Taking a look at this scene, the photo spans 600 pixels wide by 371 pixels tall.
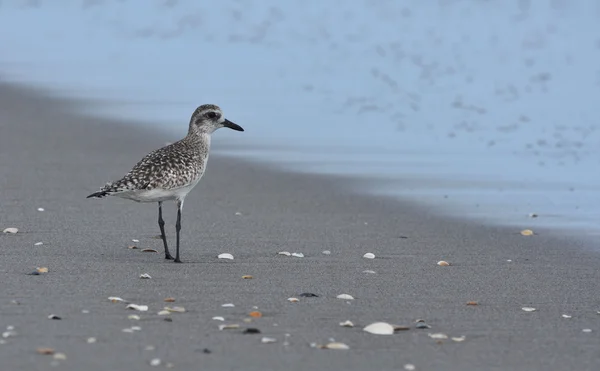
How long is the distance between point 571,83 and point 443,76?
1993mm

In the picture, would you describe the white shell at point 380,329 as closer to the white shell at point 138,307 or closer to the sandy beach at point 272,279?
the sandy beach at point 272,279

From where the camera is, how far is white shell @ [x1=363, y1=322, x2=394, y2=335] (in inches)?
283

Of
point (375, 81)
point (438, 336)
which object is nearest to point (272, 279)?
point (438, 336)

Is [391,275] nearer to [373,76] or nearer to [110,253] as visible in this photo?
[110,253]

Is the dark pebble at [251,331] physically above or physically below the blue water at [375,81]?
below

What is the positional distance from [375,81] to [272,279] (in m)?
12.5

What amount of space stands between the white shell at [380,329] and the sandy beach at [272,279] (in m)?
0.06

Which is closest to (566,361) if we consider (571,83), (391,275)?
(391,275)

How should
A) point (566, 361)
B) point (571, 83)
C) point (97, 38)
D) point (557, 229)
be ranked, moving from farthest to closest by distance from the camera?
1. point (97, 38)
2. point (571, 83)
3. point (557, 229)
4. point (566, 361)

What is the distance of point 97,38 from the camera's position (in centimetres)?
2583

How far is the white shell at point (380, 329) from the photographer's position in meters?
7.18

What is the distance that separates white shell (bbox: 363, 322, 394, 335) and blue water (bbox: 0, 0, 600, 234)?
446 cm

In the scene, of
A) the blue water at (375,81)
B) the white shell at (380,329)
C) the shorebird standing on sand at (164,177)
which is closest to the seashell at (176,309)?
the white shell at (380,329)

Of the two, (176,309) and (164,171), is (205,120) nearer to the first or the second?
(164,171)
